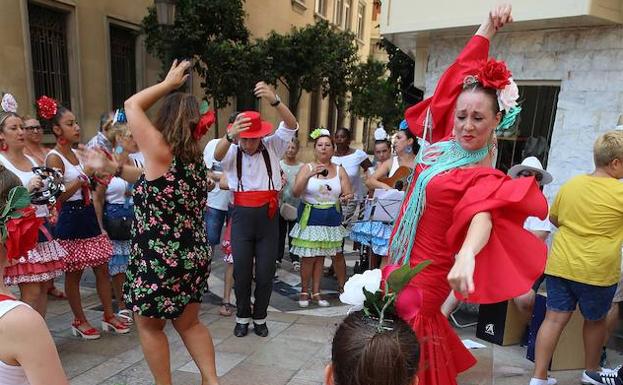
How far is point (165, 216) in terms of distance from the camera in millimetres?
2557

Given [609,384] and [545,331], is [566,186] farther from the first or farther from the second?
[609,384]

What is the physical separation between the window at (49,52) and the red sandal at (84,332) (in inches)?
250

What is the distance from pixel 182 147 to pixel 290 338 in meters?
2.04

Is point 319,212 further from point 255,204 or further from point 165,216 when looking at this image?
point 165,216

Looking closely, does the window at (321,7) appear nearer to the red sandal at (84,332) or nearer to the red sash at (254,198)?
the red sash at (254,198)

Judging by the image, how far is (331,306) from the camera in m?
4.75

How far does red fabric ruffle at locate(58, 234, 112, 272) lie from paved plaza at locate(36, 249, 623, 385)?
0.62m

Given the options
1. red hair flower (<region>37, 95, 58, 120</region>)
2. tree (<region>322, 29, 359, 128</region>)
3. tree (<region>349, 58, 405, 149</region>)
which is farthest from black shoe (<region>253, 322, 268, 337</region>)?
tree (<region>349, 58, 405, 149</region>)

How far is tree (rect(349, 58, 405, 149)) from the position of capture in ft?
43.3

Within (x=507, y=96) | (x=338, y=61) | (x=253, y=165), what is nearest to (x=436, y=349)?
(x=507, y=96)

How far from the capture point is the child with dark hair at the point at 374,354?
1.24 metres

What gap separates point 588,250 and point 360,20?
88.6 ft

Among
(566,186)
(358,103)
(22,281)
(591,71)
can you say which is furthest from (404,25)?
(358,103)

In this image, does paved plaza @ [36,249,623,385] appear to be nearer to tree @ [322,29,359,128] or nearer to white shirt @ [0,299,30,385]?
white shirt @ [0,299,30,385]
